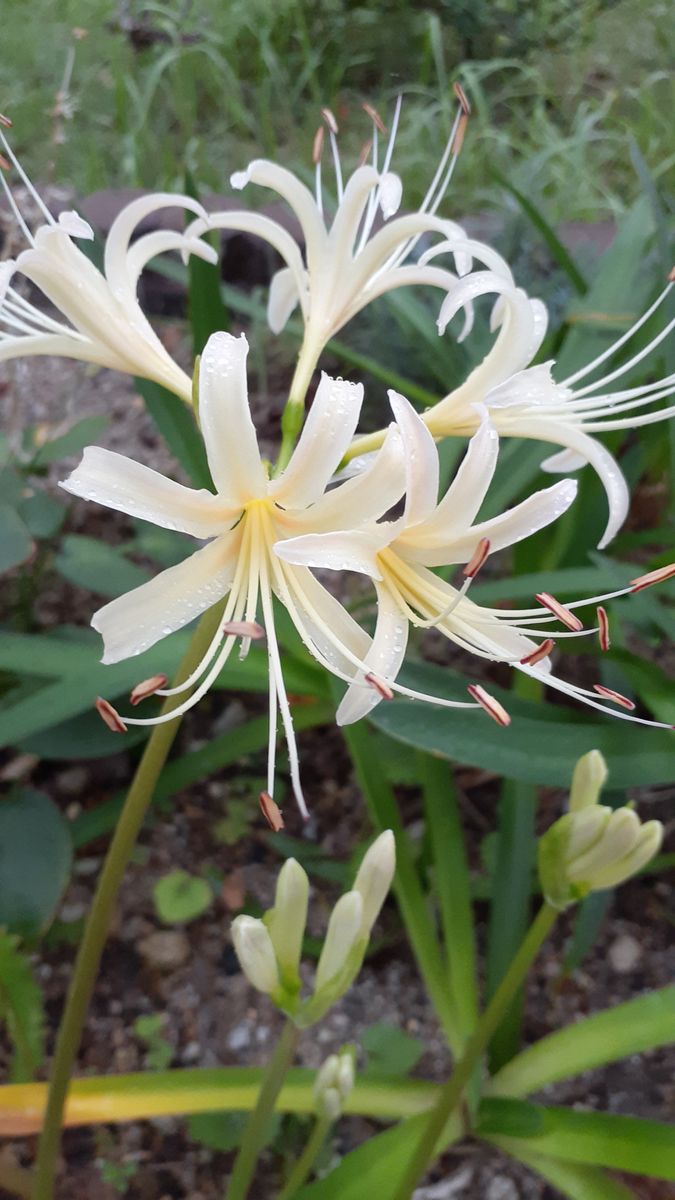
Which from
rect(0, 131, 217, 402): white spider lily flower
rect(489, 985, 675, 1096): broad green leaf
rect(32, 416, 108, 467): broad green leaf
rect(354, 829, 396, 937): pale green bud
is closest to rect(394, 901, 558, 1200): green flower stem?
rect(354, 829, 396, 937): pale green bud

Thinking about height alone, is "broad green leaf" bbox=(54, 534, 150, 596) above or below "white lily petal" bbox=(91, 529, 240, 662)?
above

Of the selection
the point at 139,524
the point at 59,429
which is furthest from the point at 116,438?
the point at 139,524

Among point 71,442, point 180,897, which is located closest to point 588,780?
point 180,897

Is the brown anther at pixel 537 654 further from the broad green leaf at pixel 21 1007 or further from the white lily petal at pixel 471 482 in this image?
the broad green leaf at pixel 21 1007

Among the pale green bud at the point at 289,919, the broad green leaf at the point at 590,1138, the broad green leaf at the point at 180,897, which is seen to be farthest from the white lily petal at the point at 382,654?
the broad green leaf at the point at 180,897

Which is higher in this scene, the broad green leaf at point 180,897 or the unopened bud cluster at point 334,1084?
the broad green leaf at point 180,897

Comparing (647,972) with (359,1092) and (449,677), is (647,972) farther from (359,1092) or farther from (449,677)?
(449,677)

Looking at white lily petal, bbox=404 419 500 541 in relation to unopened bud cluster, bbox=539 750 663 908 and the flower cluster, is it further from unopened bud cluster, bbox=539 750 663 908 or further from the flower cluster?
unopened bud cluster, bbox=539 750 663 908
